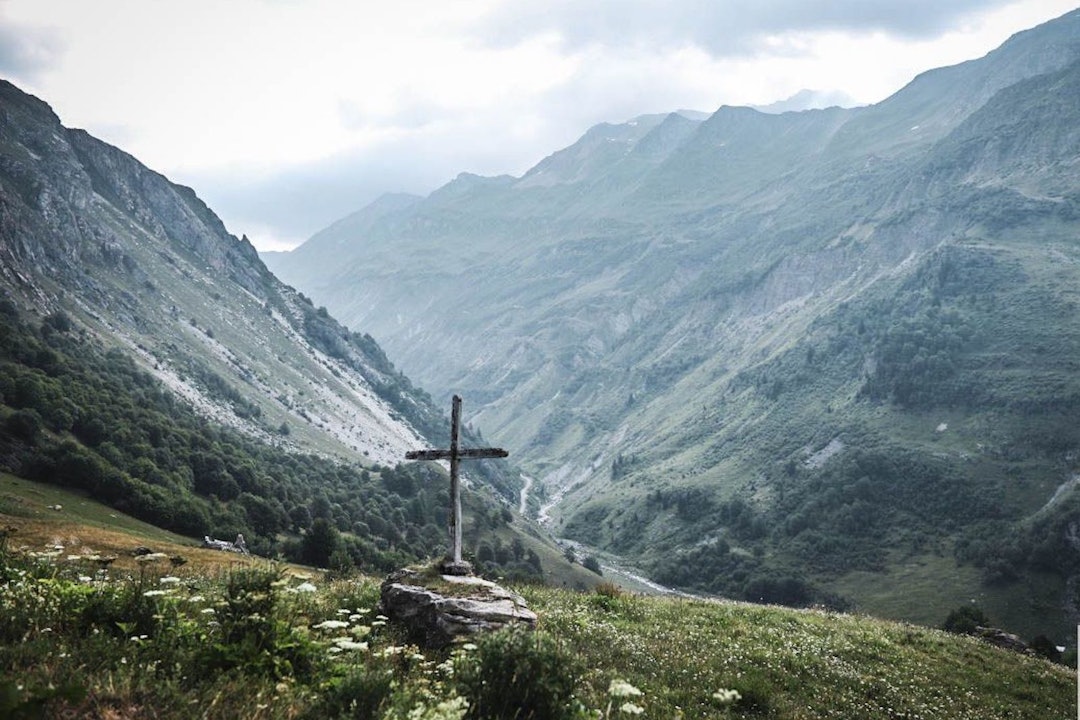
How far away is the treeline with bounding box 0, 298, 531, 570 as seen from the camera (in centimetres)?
8512

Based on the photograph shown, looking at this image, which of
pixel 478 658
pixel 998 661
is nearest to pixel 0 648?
pixel 478 658

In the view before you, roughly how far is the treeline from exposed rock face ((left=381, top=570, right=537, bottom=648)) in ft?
108

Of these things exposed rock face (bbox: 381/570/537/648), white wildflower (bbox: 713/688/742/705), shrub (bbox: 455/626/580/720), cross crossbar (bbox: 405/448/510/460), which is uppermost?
cross crossbar (bbox: 405/448/510/460)

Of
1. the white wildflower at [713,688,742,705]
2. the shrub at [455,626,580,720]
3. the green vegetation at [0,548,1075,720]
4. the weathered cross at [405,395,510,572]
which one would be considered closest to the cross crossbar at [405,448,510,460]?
the weathered cross at [405,395,510,572]

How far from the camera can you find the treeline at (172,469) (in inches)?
3351

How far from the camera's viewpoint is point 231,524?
329ft

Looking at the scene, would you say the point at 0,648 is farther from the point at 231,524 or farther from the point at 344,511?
the point at 344,511

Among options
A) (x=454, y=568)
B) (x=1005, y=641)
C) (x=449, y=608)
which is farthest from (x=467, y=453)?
(x=1005, y=641)

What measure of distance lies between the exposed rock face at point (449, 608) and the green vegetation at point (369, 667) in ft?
1.98

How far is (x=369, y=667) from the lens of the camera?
10945mm

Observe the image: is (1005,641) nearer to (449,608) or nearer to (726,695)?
(449,608)

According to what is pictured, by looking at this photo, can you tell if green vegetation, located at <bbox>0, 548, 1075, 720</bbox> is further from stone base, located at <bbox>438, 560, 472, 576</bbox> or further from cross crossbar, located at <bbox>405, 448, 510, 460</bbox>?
cross crossbar, located at <bbox>405, 448, 510, 460</bbox>

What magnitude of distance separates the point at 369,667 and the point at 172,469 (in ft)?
381

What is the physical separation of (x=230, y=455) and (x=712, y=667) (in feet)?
441
